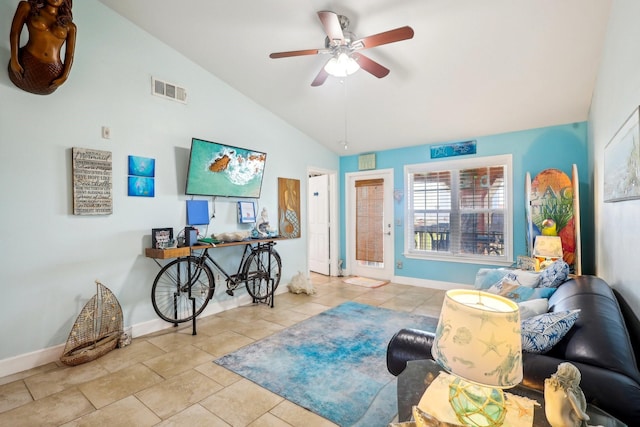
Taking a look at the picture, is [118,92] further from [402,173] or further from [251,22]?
[402,173]

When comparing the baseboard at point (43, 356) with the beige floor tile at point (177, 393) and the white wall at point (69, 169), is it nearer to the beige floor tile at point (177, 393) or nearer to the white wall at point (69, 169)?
the white wall at point (69, 169)

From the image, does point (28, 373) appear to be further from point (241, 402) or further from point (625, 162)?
point (625, 162)

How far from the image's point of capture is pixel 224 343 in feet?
10.3

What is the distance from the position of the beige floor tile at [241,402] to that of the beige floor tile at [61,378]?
1.10 m

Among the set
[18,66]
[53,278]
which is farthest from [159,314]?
[18,66]

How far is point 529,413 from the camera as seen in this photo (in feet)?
3.40

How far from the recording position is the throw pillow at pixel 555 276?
8.13 feet

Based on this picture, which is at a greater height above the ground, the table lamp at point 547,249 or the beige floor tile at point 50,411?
the table lamp at point 547,249

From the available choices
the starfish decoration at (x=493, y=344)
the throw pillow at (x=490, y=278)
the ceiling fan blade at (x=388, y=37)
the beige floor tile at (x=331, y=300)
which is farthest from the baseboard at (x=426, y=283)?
the starfish decoration at (x=493, y=344)

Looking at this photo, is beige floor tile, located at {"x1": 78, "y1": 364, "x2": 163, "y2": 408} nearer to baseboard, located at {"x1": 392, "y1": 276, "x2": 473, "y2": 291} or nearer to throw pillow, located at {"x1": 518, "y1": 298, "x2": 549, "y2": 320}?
throw pillow, located at {"x1": 518, "y1": 298, "x2": 549, "y2": 320}

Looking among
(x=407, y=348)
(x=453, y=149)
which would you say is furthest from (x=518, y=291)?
(x=453, y=149)

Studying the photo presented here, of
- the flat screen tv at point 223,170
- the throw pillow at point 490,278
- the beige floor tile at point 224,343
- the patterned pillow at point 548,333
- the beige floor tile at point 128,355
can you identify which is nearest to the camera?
the patterned pillow at point 548,333

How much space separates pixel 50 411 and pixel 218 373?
1.09 meters

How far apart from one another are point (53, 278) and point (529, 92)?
17.3ft
